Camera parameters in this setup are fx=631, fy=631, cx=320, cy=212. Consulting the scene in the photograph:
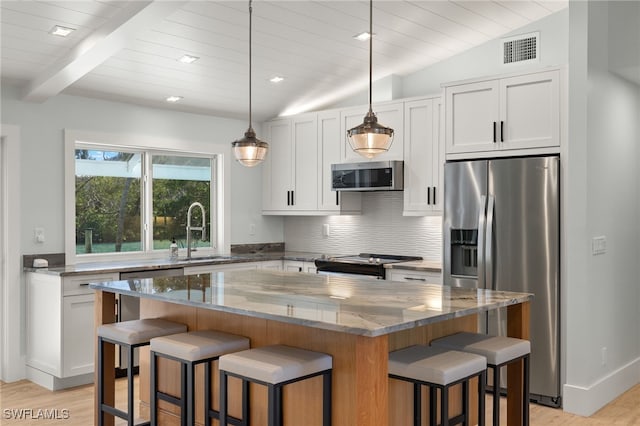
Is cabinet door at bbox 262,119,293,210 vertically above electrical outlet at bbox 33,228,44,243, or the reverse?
cabinet door at bbox 262,119,293,210

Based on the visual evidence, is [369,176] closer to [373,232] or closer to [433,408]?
[373,232]

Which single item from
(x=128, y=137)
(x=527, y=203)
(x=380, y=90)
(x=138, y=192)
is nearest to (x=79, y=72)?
(x=128, y=137)

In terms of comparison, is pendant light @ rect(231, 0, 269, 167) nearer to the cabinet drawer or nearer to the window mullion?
the cabinet drawer

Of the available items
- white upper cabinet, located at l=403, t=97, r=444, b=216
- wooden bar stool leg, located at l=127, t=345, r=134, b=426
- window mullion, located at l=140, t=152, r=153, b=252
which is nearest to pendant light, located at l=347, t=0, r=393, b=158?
wooden bar stool leg, located at l=127, t=345, r=134, b=426

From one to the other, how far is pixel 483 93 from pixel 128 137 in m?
3.06

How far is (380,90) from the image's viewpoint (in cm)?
605

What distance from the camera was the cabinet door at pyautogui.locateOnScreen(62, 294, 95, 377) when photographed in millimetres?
4656

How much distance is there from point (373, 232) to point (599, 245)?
2381mm

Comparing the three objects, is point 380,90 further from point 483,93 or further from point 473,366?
point 473,366

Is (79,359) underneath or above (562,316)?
underneath

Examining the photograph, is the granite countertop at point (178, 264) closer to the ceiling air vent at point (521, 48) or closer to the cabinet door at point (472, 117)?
the cabinet door at point (472, 117)

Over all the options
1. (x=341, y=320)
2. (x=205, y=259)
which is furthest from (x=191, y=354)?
(x=205, y=259)

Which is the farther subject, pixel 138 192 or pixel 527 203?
pixel 138 192

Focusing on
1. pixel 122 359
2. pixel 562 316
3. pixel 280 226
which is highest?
pixel 280 226
